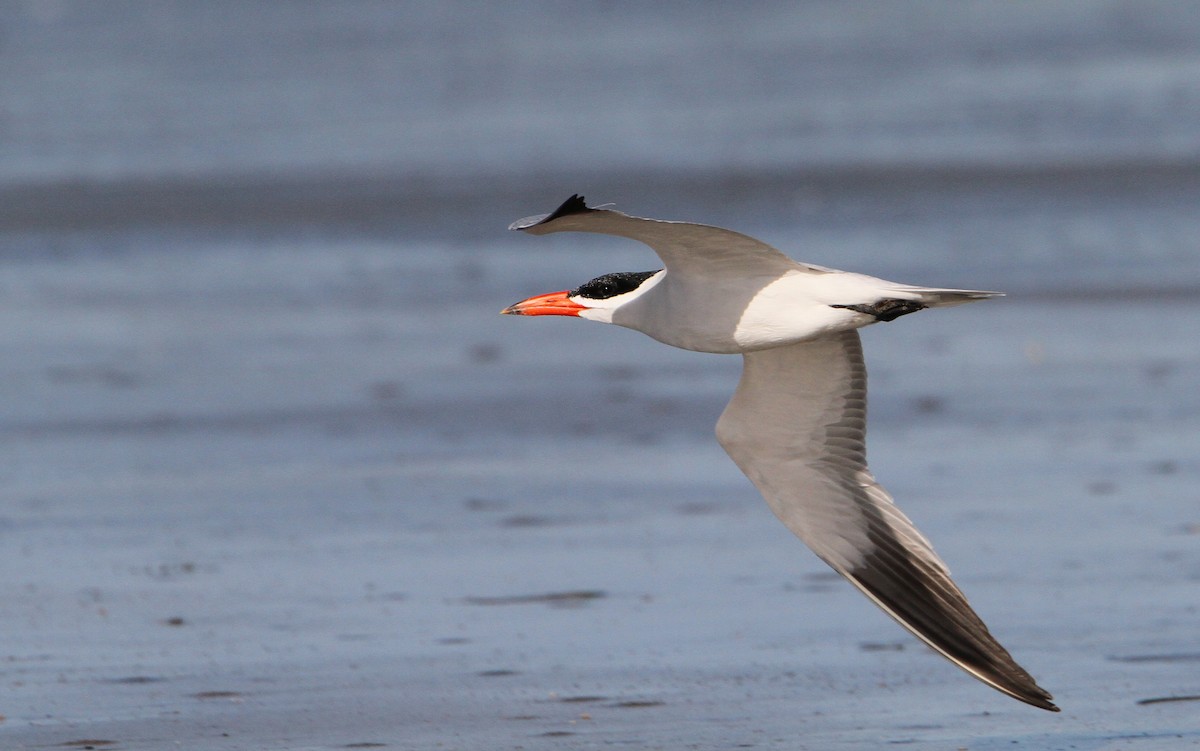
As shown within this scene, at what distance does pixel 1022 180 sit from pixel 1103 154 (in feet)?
4.37

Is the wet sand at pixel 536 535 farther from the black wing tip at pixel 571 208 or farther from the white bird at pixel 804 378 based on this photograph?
the black wing tip at pixel 571 208

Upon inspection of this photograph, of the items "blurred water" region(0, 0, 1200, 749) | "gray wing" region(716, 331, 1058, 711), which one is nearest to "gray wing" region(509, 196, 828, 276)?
"gray wing" region(716, 331, 1058, 711)

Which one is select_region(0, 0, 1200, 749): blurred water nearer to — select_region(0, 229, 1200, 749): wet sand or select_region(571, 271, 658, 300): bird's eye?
select_region(0, 229, 1200, 749): wet sand

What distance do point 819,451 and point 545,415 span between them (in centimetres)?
384

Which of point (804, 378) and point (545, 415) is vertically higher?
point (804, 378)

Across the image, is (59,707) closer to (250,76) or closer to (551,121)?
(551,121)

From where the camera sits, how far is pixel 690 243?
246 inches

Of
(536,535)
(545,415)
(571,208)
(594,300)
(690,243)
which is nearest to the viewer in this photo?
(571,208)

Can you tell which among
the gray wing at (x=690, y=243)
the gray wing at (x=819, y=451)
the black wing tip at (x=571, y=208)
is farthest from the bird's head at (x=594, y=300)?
the black wing tip at (x=571, y=208)

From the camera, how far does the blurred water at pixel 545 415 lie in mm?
6703

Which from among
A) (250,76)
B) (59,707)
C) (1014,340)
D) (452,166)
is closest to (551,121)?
(452,166)

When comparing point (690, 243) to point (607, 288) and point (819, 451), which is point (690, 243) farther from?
point (819, 451)

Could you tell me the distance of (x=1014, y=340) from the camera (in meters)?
12.2

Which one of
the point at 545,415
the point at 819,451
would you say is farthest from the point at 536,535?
the point at 545,415
